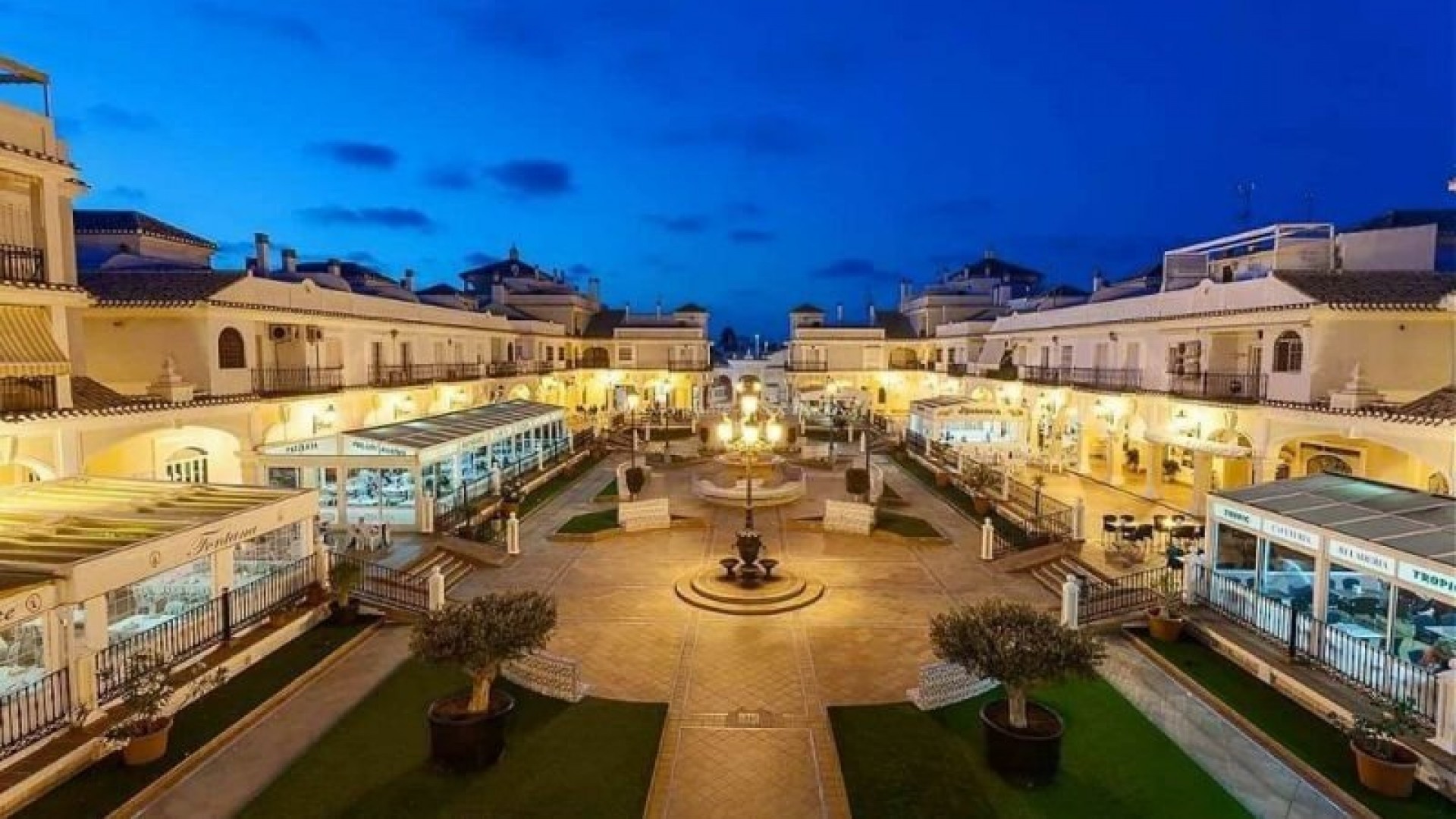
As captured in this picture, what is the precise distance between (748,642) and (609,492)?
50.0ft

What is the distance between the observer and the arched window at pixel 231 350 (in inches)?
807

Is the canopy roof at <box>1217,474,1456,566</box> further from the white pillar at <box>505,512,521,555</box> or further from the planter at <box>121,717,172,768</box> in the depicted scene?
the planter at <box>121,717,172,768</box>

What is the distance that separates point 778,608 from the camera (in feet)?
50.7

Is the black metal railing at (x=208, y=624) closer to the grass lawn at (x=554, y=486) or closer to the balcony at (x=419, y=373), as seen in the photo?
the grass lawn at (x=554, y=486)

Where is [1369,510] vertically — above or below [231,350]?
below

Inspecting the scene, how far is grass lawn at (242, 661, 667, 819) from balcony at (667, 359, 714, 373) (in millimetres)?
43872

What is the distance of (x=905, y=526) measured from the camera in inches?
889

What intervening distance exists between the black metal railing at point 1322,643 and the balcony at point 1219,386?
859 cm

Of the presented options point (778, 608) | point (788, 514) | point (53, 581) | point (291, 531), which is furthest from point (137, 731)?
point (788, 514)

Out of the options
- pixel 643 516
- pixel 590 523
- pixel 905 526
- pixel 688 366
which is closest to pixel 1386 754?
pixel 905 526

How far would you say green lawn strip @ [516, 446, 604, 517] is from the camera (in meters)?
25.5

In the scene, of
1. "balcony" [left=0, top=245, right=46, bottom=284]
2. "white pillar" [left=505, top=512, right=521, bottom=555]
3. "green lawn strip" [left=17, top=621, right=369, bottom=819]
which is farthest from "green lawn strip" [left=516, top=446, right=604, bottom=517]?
"balcony" [left=0, top=245, right=46, bottom=284]

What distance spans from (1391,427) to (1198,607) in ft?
19.1

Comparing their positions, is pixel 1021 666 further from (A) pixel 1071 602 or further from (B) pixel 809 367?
(B) pixel 809 367
